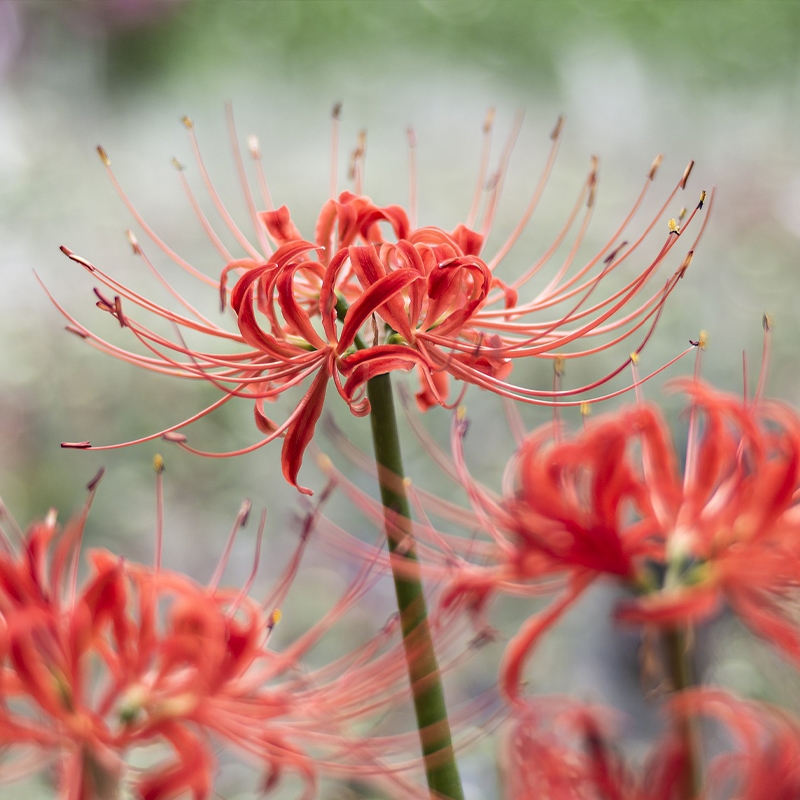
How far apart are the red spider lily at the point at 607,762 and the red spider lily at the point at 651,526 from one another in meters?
0.03

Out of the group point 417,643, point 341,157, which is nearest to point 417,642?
point 417,643

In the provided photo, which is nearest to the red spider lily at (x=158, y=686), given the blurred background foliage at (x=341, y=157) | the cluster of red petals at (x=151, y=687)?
the cluster of red petals at (x=151, y=687)

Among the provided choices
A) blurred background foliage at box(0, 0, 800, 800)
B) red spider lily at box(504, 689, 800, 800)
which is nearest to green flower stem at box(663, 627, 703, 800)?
red spider lily at box(504, 689, 800, 800)

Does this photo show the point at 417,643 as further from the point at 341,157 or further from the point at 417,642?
the point at 341,157

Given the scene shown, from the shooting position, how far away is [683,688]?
28cm

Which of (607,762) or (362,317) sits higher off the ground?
(362,317)

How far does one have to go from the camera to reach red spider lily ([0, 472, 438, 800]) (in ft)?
0.91

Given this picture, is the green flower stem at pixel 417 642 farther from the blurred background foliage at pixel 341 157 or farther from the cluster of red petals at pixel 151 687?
the blurred background foliage at pixel 341 157

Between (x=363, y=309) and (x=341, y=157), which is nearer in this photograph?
(x=363, y=309)

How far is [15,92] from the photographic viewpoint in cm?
138

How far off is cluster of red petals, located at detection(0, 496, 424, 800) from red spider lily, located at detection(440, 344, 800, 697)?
0.18 feet

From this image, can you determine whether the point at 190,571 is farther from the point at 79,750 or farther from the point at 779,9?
the point at 779,9

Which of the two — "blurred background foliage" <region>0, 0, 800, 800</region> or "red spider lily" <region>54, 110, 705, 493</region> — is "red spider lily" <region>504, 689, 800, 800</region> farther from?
"blurred background foliage" <region>0, 0, 800, 800</region>

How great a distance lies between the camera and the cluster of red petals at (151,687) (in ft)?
0.91
